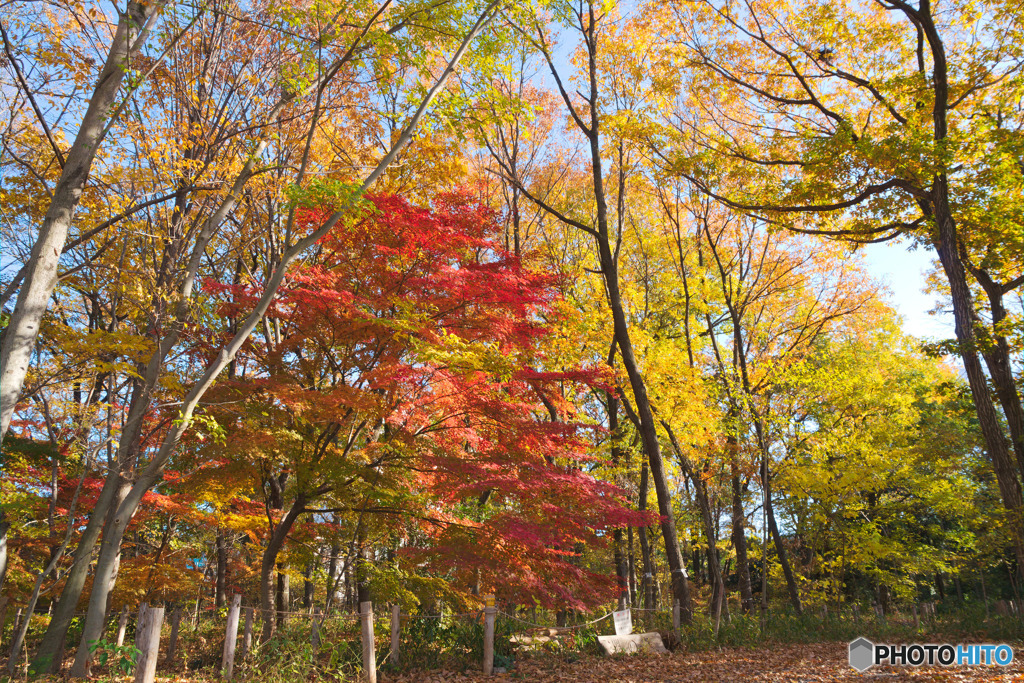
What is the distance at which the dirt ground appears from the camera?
645 cm

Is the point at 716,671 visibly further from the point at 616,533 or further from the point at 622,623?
the point at 616,533

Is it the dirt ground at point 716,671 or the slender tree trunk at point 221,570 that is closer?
the dirt ground at point 716,671

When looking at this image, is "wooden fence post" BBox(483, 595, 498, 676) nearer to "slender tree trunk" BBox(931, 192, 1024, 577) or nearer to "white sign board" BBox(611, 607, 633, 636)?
"white sign board" BBox(611, 607, 633, 636)

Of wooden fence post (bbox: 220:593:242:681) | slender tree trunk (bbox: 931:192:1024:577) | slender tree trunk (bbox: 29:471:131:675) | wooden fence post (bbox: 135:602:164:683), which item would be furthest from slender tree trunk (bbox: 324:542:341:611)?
slender tree trunk (bbox: 931:192:1024:577)

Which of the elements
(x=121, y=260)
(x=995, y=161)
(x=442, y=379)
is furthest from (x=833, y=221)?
(x=121, y=260)

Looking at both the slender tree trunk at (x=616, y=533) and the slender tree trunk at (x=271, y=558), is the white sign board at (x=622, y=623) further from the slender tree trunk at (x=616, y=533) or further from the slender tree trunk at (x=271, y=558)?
the slender tree trunk at (x=271, y=558)

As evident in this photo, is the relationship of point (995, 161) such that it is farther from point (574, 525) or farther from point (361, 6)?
point (361, 6)

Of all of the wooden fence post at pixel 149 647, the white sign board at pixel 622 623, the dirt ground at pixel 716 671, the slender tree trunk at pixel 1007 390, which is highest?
the slender tree trunk at pixel 1007 390

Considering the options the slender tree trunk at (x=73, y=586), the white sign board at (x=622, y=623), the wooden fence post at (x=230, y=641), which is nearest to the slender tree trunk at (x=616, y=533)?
the white sign board at (x=622, y=623)

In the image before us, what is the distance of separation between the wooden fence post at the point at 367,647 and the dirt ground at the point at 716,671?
419mm

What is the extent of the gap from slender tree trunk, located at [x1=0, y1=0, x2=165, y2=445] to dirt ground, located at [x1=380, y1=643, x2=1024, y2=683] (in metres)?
5.23

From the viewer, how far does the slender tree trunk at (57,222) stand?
4.98 m

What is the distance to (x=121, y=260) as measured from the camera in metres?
8.27

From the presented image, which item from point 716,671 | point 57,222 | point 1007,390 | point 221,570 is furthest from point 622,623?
point 221,570
